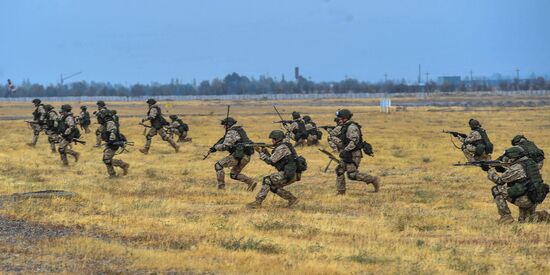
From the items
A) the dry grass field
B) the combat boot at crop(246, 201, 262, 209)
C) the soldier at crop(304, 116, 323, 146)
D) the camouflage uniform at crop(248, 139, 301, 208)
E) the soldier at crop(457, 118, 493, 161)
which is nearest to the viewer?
the dry grass field

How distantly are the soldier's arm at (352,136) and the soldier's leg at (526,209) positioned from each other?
191 inches

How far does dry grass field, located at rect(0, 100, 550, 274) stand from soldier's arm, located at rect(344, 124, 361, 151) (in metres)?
1.16

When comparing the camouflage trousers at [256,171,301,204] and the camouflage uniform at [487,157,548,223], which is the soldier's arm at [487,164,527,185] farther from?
the camouflage trousers at [256,171,301,204]

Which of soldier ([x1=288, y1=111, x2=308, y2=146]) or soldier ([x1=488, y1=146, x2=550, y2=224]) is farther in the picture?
soldier ([x1=288, y1=111, x2=308, y2=146])

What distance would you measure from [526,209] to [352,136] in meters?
5.11

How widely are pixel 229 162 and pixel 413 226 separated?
595 cm

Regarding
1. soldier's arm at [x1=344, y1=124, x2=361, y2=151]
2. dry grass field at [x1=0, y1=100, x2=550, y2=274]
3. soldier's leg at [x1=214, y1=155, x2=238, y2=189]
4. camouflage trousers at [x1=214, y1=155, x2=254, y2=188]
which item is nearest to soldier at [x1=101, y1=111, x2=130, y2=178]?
dry grass field at [x1=0, y1=100, x2=550, y2=274]

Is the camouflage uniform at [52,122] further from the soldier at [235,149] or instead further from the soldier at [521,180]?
the soldier at [521,180]

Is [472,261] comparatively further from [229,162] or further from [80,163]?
[80,163]

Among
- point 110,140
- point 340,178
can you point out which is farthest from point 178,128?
point 340,178

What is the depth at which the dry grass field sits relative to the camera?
35.5 ft

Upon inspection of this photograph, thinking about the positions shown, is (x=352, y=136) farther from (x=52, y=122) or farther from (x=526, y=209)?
(x=52, y=122)

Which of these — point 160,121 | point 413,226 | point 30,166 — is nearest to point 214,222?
point 413,226

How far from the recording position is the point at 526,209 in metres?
14.6
